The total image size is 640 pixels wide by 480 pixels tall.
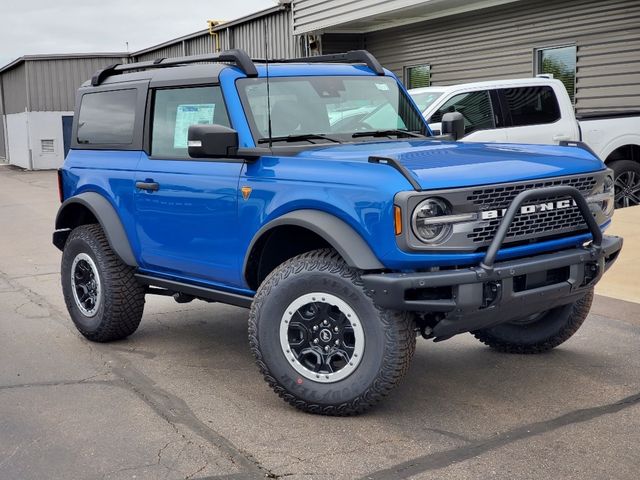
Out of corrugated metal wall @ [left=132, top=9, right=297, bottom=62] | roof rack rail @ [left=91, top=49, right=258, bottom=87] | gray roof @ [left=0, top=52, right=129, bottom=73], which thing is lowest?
roof rack rail @ [left=91, top=49, right=258, bottom=87]

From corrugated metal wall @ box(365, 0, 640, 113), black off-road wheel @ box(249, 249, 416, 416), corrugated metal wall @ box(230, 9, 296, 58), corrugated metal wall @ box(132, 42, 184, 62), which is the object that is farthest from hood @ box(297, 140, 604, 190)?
corrugated metal wall @ box(132, 42, 184, 62)

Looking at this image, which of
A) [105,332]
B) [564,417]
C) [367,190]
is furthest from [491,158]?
[105,332]

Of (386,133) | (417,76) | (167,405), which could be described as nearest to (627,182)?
(386,133)

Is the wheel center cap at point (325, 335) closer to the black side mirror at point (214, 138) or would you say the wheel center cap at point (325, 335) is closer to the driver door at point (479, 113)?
the black side mirror at point (214, 138)

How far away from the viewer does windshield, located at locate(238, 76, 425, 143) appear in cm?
509

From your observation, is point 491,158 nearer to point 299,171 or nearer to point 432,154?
point 432,154

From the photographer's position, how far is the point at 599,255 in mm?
4473

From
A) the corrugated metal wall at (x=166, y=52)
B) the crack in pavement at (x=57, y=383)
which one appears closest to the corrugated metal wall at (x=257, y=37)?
the corrugated metal wall at (x=166, y=52)

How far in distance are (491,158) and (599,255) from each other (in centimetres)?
80

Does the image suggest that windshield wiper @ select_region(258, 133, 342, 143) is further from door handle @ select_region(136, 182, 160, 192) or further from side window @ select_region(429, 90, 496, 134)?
side window @ select_region(429, 90, 496, 134)

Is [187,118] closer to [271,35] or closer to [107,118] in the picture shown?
[107,118]

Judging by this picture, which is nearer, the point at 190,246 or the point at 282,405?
the point at 282,405

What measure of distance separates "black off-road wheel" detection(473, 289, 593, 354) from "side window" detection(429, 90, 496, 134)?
199 inches

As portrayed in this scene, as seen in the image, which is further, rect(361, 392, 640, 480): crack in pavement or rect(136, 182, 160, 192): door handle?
rect(136, 182, 160, 192): door handle
